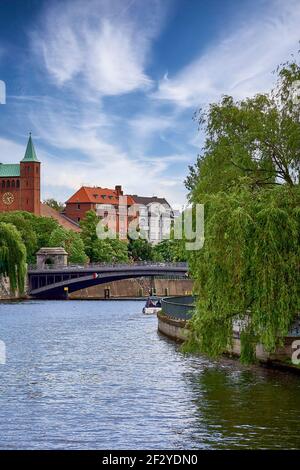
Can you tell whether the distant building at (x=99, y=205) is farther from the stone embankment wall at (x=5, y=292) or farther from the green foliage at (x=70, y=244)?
the stone embankment wall at (x=5, y=292)

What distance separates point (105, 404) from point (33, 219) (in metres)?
96.5

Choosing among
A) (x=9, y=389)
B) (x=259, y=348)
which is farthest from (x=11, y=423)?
(x=259, y=348)

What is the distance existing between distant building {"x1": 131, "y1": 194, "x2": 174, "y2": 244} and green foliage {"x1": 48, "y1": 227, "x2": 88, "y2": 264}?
52.1m

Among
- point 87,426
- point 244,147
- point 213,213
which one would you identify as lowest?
point 87,426

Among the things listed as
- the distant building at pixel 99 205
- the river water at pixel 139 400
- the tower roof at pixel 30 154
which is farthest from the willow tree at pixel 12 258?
the distant building at pixel 99 205

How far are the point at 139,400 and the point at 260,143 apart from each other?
10.4 m

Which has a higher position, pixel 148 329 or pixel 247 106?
pixel 247 106

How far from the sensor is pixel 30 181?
149 meters

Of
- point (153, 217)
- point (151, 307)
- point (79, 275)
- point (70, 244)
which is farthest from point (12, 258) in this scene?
point (153, 217)

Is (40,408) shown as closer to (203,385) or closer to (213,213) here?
(203,385)

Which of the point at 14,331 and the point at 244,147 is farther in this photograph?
the point at 14,331

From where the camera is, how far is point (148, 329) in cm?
5128

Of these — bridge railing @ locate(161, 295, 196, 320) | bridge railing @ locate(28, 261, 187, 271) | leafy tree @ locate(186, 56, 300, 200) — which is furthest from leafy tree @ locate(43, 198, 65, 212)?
leafy tree @ locate(186, 56, 300, 200)

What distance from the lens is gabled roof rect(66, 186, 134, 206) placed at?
161875mm
